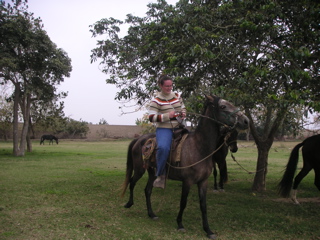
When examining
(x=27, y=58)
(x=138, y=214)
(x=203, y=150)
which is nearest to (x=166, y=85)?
(x=203, y=150)

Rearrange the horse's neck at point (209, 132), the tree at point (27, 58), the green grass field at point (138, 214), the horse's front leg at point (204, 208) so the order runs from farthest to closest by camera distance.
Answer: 1. the tree at point (27, 58)
2. the horse's neck at point (209, 132)
3. the green grass field at point (138, 214)
4. the horse's front leg at point (204, 208)

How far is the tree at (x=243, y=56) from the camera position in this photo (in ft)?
19.5

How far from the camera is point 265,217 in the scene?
19.9 ft

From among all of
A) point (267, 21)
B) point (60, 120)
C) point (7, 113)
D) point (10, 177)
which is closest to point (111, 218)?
point (267, 21)

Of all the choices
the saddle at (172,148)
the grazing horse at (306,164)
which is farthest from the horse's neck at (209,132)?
the grazing horse at (306,164)

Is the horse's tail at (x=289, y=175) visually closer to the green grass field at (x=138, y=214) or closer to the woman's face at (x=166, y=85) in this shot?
the green grass field at (x=138, y=214)

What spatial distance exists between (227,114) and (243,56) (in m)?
2.66

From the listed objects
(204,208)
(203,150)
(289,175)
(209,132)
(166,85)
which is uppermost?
(166,85)

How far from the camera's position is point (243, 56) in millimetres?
6836

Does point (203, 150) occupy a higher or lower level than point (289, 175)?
higher

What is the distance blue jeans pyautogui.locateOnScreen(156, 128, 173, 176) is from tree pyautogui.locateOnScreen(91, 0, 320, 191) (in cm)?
135

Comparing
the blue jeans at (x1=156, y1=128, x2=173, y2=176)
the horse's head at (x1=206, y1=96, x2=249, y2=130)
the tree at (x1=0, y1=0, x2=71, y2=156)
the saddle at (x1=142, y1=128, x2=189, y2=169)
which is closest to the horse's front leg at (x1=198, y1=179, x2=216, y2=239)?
the saddle at (x1=142, y1=128, x2=189, y2=169)

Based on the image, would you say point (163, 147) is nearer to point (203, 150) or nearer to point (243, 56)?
point (203, 150)

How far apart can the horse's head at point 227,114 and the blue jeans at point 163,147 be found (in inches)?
36.5
